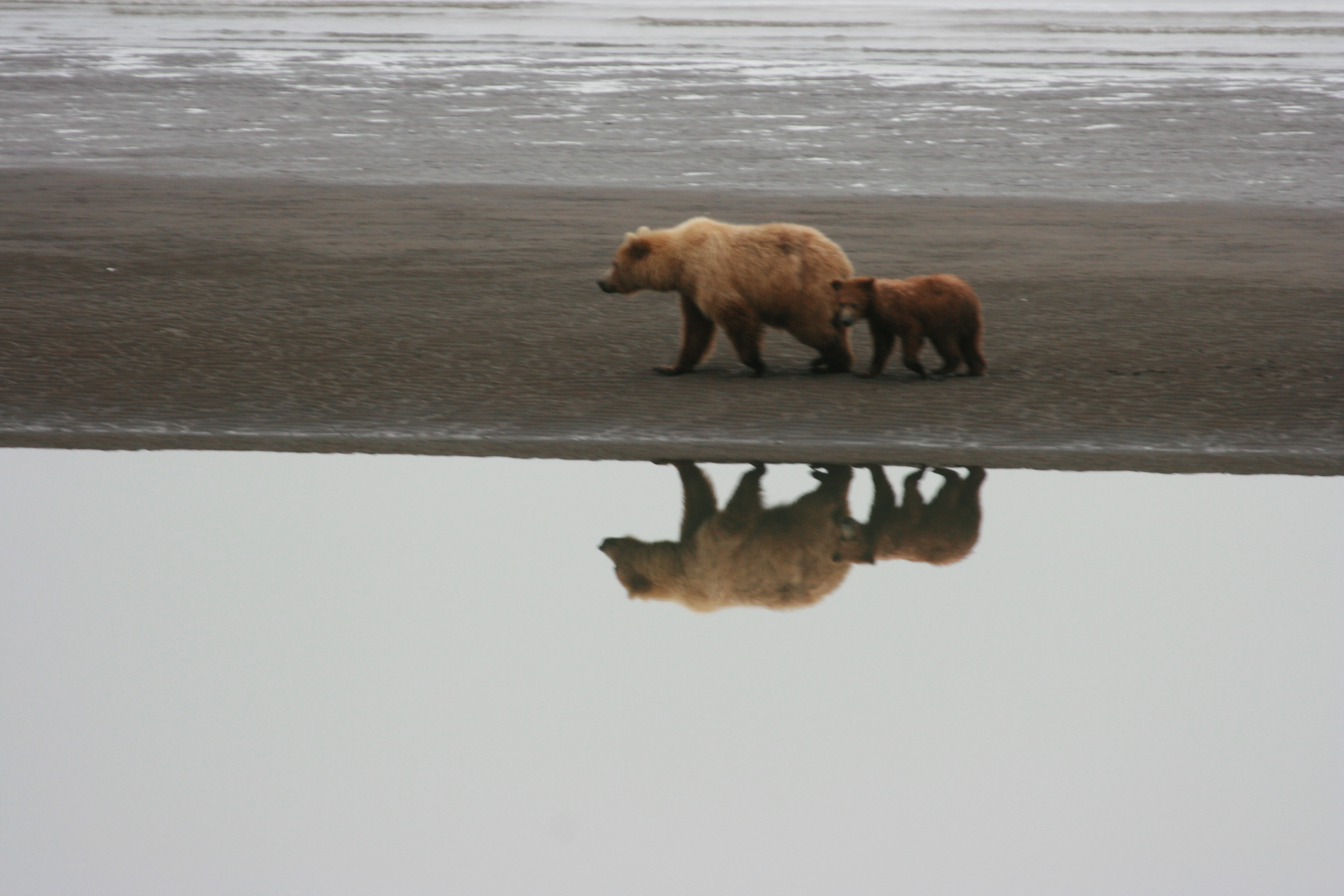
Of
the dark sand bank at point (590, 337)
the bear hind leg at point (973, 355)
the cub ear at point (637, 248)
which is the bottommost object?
the dark sand bank at point (590, 337)

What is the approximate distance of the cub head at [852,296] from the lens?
25.2ft

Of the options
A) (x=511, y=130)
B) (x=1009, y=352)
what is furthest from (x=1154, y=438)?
(x=511, y=130)

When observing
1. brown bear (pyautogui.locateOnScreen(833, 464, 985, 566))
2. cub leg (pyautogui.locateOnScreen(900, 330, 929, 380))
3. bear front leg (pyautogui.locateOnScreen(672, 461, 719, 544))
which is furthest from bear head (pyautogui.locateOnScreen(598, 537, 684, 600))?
cub leg (pyautogui.locateOnScreen(900, 330, 929, 380))

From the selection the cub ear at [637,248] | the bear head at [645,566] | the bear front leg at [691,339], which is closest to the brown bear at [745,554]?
the bear head at [645,566]

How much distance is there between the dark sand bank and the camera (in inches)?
277

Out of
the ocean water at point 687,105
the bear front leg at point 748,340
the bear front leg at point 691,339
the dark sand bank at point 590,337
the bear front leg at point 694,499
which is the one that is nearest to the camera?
the bear front leg at point 694,499

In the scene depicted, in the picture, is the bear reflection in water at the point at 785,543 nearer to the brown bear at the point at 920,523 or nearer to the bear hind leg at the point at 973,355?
the brown bear at the point at 920,523

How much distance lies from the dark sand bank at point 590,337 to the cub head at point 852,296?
43 centimetres

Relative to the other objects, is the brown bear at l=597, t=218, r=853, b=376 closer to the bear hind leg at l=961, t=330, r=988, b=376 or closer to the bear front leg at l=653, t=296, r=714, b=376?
the bear front leg at l=653, t=296, r=714, b=376

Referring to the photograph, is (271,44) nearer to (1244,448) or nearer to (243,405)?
(243,405)

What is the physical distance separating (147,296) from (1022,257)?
6796mm

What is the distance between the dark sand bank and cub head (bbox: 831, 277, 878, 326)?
432 mm

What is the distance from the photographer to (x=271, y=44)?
29.2m

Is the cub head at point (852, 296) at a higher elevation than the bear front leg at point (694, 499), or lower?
higher
